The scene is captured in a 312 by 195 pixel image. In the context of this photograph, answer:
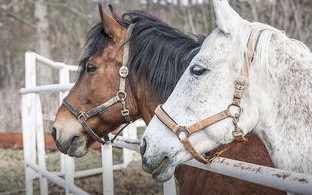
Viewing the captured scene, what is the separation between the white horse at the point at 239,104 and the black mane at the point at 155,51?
2.20 ft

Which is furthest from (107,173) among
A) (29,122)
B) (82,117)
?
(29,122)

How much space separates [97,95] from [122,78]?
0.20 m

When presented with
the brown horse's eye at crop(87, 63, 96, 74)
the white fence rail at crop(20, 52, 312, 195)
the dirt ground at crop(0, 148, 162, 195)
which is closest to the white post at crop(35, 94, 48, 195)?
the white fence rail at crop(20, 52, 312, 195)

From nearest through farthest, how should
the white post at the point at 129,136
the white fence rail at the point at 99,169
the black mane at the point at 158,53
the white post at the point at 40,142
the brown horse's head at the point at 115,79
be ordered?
the white fence rail at the point at 99,169 < the black mane at the point at 158,53 < the brown horse's head at the point at 115,79 < the white post at the point at 40,142 < the white post at the point at 129,136

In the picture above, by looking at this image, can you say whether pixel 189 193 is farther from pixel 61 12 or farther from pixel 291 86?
pixel 61 12

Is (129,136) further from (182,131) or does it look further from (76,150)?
(182,131)

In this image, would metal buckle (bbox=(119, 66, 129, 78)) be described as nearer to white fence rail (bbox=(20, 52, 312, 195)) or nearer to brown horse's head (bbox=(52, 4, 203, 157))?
brown horse's head (bbox=(52, 4, 203, 157))

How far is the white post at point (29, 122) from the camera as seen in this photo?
4.71 m

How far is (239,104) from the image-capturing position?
1826 millimetres

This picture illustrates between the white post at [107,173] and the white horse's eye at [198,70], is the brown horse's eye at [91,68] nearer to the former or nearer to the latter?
the white post at [107,173]

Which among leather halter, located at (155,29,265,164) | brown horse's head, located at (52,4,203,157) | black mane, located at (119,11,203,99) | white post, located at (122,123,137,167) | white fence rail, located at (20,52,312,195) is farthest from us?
white post, located at (122,123,137,167)

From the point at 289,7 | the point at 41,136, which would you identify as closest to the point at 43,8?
the point at 289,7

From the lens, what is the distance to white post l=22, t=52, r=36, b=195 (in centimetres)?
471

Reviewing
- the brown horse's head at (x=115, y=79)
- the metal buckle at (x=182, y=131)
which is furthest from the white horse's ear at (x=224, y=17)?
the brown horse's head at (x=115, y=79)
